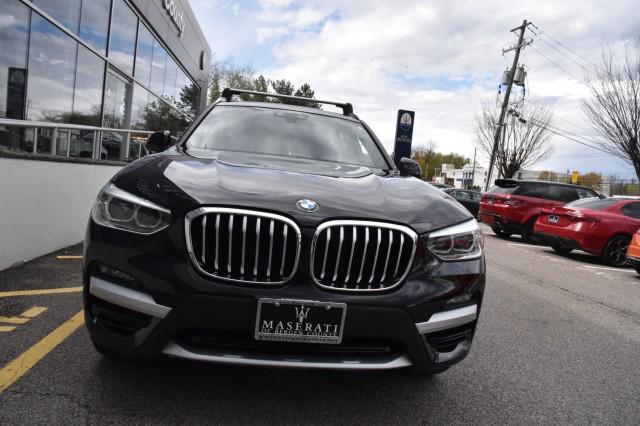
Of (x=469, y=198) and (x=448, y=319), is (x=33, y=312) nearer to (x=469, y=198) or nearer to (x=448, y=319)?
(x=448, y=319)

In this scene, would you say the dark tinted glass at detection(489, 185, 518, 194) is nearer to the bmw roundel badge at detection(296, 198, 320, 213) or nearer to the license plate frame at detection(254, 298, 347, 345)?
the bmw roundel badge at detection(296, 198, 320, 213)

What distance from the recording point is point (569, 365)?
355cm

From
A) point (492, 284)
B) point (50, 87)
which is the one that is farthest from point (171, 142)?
point (50, 87)

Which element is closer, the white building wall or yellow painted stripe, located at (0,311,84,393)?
yellow painted stripe, located at (0,311,84,393)

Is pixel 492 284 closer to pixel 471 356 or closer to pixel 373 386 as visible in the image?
pixel 471 356

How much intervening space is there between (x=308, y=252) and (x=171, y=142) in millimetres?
1897

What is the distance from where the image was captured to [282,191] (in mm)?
2350

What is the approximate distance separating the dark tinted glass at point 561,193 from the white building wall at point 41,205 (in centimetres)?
1069

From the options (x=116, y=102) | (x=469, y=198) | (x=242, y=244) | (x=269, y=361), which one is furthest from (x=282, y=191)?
(x=469, y=198)

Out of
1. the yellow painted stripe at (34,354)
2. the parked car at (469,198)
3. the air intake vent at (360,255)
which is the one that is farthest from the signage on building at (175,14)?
the air intake vent at (360,255)

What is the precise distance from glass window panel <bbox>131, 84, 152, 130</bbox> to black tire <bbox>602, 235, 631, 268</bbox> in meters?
12.9

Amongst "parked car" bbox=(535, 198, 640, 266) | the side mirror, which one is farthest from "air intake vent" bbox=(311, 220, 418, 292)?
"parked car" bbox=(535, 198, 640, 266)

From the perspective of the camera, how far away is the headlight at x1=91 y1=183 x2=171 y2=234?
7.23 feet

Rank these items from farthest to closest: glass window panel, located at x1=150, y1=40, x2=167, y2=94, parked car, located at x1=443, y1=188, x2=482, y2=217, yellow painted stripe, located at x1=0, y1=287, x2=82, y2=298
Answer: parked car, located at x1=443, y1=188, x2=482, y2=217, glass window panel, located at x1=150, y1=40, x2=167, y2=94, yellow painted stripe, located at x1=0, y1=287, x2=82, y2=298
